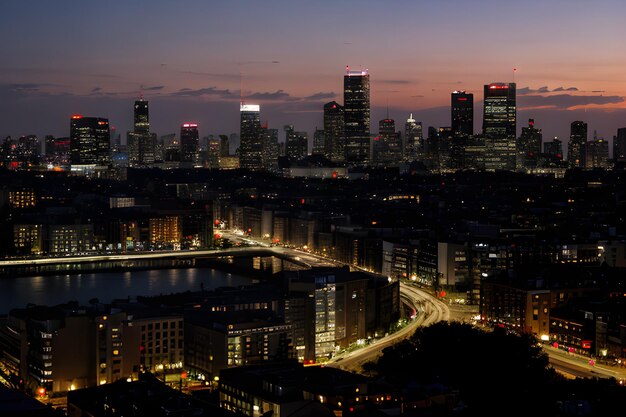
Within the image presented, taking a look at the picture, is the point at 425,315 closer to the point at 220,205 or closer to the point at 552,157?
the point at 220,205

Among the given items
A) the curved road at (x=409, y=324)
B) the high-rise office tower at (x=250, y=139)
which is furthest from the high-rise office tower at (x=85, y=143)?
the curved road at (x=409, y=324)

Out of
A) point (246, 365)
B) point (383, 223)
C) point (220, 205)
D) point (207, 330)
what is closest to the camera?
point (246, 365)

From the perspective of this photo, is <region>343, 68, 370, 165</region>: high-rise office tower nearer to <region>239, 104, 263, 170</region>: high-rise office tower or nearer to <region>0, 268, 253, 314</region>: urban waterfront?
<region>239, 104, 263, 170</region>: high-rise office tower

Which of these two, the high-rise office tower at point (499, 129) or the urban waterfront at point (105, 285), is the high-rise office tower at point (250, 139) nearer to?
the high-rise office tower at point (499, 129)

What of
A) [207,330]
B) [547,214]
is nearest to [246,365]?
[207,330]

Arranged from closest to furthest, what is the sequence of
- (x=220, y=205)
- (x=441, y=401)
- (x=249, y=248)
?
(x=441, y=401), (x=249, y=248), (x=220, y=205)

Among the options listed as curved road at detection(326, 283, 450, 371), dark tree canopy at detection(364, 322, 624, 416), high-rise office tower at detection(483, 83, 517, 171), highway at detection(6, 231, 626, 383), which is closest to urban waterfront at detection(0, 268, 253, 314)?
highway at detection(6, 231, 626, 383)

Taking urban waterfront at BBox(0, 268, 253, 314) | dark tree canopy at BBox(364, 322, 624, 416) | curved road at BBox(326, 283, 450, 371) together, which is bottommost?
urban waterfront at BBox(0, 268, 253, 314)
